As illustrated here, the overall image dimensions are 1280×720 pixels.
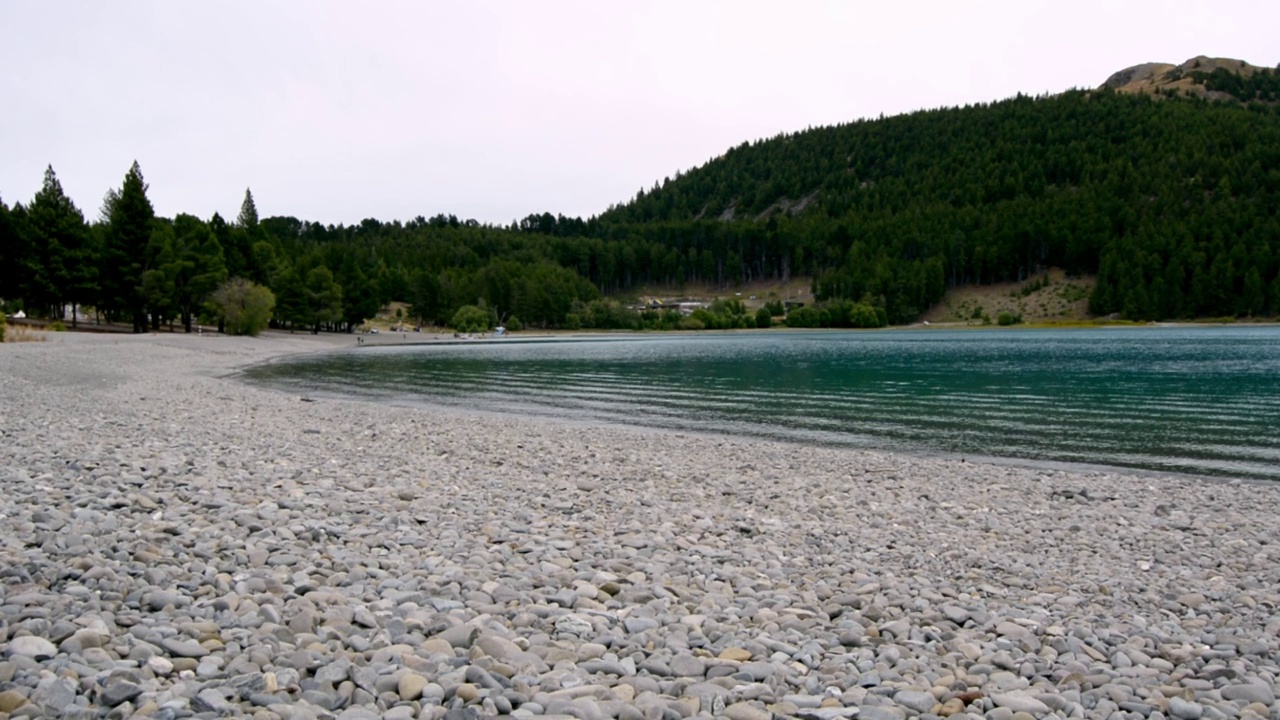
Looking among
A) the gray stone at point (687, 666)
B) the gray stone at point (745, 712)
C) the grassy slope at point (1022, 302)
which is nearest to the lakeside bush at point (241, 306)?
the gray stone at point (687, 666)

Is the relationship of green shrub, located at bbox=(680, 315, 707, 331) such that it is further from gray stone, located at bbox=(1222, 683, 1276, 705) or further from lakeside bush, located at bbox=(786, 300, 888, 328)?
gray stone, located at bbox=(1222, 683, 1276, 705)

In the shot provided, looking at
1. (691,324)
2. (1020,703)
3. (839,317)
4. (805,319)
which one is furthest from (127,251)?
(839,317)

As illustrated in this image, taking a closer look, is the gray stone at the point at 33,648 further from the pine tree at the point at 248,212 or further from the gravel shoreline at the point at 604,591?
the pine tree at the point at 248,212

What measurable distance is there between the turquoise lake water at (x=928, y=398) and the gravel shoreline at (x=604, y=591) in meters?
6.58

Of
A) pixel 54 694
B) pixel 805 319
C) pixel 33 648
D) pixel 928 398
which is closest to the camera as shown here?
pixel 54 694

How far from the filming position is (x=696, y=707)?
5.18m

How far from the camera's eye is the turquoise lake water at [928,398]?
21625 mm

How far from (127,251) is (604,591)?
95074 mm

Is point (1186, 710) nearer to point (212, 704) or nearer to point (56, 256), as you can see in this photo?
point (212, 704)

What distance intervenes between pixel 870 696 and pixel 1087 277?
208m

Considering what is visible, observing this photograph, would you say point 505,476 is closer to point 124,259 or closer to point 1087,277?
point 124,259

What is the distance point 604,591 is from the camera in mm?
7609

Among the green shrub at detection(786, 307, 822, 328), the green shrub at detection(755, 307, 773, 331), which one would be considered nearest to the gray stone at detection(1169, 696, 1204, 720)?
the green shrub at detection(786, 307, 822, 328)

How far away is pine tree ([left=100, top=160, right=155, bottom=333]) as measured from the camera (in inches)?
3265
